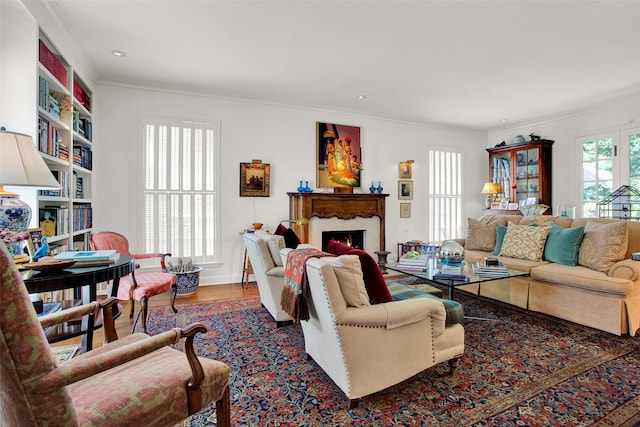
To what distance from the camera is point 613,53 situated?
11.2 ft

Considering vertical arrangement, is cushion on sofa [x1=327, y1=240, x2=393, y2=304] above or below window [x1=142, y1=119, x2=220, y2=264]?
below

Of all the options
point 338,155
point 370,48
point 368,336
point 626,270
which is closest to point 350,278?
point 368,336

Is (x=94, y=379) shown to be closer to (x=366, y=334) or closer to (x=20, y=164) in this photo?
(x=366, y=334)

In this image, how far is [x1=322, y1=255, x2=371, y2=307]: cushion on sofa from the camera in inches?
69.7

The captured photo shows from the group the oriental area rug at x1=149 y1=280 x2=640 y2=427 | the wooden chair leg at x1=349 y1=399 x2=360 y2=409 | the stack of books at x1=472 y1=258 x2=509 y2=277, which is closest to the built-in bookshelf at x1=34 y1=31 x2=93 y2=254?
the oriental area rug at x1=149 y1=280 x2=640 y2=427

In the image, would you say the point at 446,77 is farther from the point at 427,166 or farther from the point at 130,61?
the point at 130,61

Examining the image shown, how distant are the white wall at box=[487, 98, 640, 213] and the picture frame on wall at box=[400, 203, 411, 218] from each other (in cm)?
249

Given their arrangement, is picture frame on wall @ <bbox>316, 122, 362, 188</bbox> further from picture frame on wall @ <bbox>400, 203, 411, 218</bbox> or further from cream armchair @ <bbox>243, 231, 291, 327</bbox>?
cream armchair @ <bbox>243, 231, 291, 327</bbox>

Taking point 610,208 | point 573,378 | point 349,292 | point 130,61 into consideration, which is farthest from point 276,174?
point 610,208

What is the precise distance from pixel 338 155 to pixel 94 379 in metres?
4.70

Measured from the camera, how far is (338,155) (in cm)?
552

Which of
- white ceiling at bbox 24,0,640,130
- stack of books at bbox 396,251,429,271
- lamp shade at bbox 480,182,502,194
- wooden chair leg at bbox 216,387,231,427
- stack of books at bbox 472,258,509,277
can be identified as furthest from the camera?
lamp shade at bbox 480,182,502,194

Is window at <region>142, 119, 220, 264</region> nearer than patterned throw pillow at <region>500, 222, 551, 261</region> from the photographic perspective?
No

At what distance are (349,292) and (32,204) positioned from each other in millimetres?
2533
